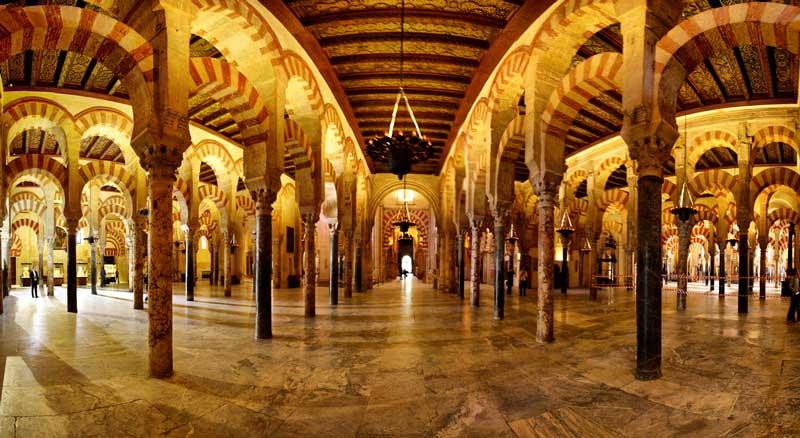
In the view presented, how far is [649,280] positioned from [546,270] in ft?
5.92

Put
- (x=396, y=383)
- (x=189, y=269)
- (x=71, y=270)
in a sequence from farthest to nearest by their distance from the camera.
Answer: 1. (x=189, y=269)
2. (x=71, y=270)
3. (x=396, y=383)

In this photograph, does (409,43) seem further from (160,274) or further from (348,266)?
(348,266)

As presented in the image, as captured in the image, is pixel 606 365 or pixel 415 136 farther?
pixel 415 136

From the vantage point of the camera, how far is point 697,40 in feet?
13.9

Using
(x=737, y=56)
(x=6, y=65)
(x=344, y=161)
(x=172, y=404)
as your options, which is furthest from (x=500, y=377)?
(x=6, y=65)

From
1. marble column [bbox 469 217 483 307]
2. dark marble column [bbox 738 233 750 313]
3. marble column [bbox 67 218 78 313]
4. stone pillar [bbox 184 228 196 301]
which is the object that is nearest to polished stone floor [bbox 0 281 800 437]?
marble column [bbox 67 218 78 313]

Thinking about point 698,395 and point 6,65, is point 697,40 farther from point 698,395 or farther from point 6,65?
point 6,65

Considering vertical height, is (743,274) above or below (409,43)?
below

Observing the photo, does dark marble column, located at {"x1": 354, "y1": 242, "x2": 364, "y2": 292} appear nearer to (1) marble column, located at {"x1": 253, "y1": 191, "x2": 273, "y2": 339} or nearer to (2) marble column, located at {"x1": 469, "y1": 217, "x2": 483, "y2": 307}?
(2) marble column, located at {"x1": 469, "y1": 217, "x2": 483, "y2": 307}

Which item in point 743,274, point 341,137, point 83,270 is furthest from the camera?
point 83,270

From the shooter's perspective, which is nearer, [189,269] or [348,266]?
[189,269]

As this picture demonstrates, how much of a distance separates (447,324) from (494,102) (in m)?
3.75

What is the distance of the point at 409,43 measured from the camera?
6949mm

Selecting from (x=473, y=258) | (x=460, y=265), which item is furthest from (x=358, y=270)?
(x=473, y=258)
